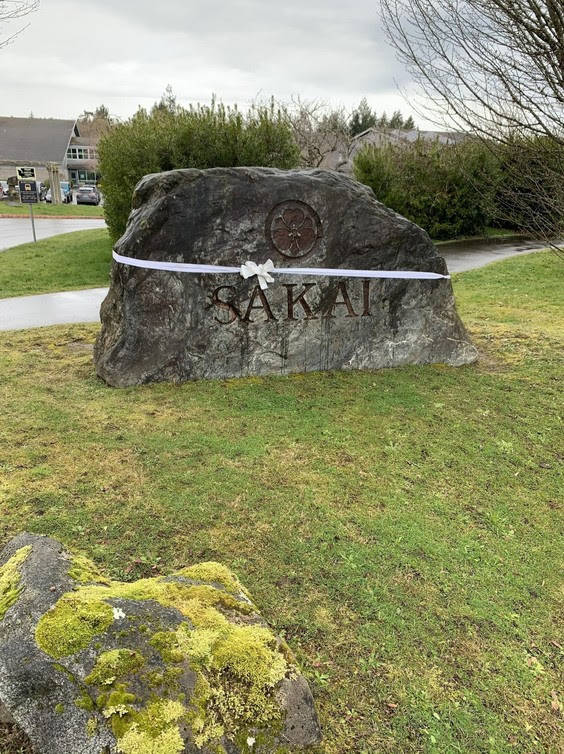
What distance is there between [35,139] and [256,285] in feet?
160

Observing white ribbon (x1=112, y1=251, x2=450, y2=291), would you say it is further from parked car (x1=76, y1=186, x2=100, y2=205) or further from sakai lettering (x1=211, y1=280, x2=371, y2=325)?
parked car (x1=76, y1=186, x2=100, y2=205)

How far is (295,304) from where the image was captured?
5.36 metres

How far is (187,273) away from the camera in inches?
200

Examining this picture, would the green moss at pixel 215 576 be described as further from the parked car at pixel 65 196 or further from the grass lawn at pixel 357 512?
the parked car at pixel 65 196

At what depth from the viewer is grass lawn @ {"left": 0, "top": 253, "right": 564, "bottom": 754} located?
7.65 feet

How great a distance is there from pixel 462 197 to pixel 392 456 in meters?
16.6

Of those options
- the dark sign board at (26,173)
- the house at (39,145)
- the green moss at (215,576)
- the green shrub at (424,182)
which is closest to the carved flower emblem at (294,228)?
the green moss at (215,576)

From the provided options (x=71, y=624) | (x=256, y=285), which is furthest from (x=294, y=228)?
(x=71, y=624)

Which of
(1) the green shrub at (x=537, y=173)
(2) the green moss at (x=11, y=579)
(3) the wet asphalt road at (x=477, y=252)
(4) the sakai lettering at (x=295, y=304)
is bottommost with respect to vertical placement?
(2) the green moss at (x=11, y=579)

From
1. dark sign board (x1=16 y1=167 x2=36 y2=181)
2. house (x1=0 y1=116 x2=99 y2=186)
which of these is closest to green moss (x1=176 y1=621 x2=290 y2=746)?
dark sign board (x1=16 y1=167 x2=36 y2=181)

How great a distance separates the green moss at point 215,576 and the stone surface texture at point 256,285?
2.94 m

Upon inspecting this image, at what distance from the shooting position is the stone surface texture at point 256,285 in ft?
16.6

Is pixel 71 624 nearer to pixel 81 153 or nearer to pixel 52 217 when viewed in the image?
pixel 52 217

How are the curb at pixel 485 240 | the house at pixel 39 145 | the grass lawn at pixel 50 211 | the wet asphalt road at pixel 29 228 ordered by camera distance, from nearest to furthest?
the wet asphalt road at pixel 29 228 → the curb at pixel 485 240 → the grass lawn at pixel 50 211 → the house at pixel 39 145
